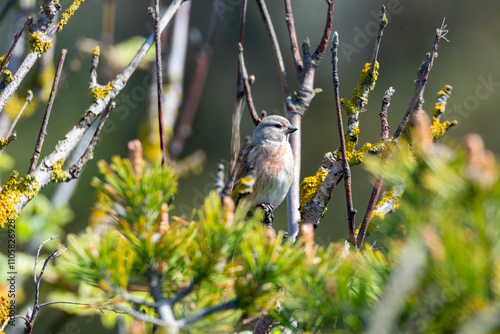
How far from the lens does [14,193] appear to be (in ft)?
6.20

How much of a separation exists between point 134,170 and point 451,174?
24.4 inches

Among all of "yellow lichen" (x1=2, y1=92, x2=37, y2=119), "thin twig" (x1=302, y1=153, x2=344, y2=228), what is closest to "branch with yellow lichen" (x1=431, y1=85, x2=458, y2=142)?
"thin twig" (x1=302, y1=153, x2=344, y2=228)

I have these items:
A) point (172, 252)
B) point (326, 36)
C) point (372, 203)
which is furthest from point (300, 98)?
point (172, 252)

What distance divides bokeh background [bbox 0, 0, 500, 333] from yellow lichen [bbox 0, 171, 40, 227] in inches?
214

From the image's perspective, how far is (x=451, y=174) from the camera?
2.72 ft

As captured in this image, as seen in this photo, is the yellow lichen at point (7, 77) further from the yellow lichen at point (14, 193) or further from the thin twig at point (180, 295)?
the thin twig at point (180, 295)

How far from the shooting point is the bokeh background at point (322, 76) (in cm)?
754

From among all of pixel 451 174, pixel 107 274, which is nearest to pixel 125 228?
pixel 107 274

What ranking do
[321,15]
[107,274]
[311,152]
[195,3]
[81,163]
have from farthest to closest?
1. [195,3]
2. [321,15]
3. [311,152]
4. [81,163]
5. [107,274]

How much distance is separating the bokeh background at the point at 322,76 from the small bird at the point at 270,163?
340 centimetres

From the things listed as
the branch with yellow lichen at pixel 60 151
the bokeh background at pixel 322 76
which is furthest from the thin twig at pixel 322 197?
the bokeh background at pixel 322 76

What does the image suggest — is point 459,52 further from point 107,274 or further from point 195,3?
point 107,274

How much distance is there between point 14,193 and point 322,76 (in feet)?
22.7

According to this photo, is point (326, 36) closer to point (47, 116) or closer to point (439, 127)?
point (439, 127)
